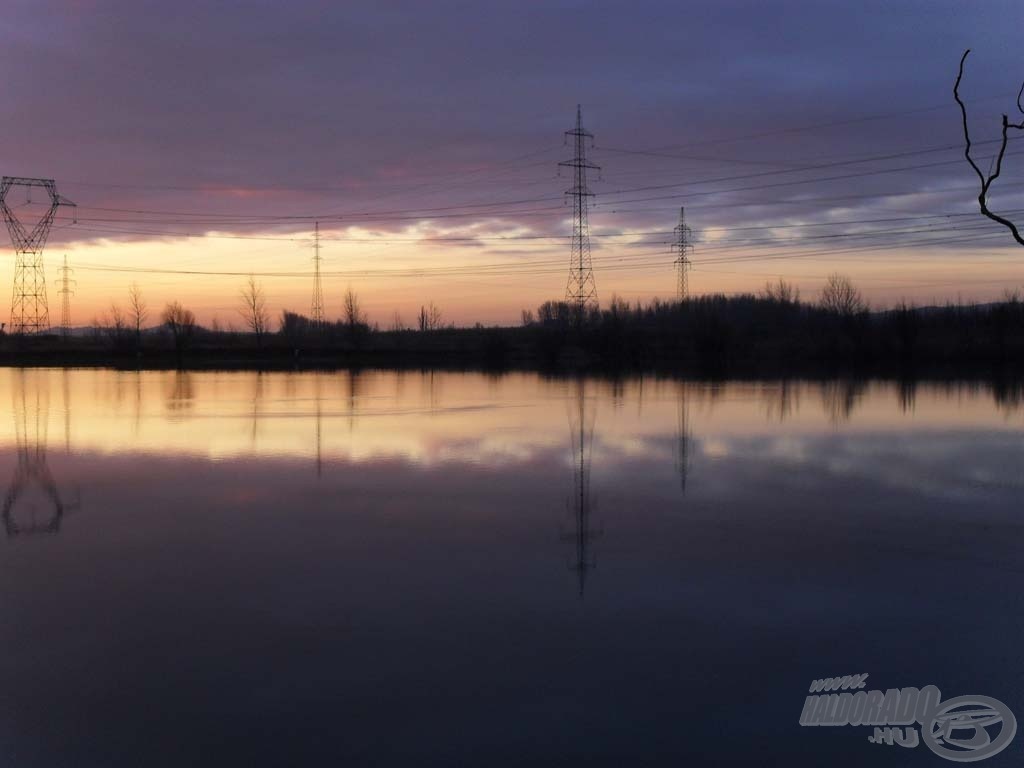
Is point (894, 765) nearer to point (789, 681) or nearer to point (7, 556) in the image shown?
point (789, 681)

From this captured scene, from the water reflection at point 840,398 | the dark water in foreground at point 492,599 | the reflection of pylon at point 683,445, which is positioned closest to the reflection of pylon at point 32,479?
the dark water in foreground at point 492,599

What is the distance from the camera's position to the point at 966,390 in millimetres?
27156

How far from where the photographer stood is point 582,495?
9.93m

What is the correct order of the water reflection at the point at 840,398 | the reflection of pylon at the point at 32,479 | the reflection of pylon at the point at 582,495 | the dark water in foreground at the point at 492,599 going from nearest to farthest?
the dark water in foreground at the point at 492,599, the reflection of pylon at the point at 582,495, the reflection of pylon at the point at 32,479, the water reflection at the point at 840,398

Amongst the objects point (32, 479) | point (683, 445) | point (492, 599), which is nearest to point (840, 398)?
point (683, 445)

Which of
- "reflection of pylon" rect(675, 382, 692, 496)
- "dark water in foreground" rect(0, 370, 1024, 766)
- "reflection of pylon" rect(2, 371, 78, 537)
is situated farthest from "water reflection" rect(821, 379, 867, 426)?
"reflection of pylon" rect(2, 371, 78, 537)

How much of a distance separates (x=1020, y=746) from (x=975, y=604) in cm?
208

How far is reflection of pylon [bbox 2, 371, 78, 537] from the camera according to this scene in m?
8.55

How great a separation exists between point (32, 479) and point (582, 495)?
6.69 m

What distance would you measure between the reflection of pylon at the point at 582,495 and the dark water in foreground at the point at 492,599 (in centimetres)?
5

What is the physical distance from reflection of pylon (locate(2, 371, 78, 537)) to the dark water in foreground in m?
0.07

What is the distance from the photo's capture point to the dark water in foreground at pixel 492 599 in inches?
168

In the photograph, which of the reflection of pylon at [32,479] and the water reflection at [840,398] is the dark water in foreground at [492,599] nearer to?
the reflection of pylon at [32,479]

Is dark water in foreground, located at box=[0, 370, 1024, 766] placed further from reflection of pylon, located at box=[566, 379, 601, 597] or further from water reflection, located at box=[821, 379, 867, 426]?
water reflection, located at box=[821, 379, 867, 426]
